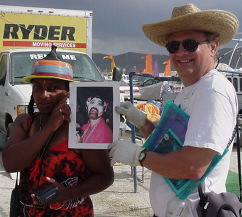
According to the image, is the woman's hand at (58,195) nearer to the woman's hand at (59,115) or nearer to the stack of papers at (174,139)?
the woman's hand at (59,115)

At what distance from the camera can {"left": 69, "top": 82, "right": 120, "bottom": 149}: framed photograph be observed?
6.23 feet

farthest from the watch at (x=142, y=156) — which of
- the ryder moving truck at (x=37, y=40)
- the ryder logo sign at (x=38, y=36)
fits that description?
the ryder logo sign at (x=38, y=36)

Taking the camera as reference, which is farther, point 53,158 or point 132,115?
point 132,115

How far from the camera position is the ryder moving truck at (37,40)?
6.92 meters

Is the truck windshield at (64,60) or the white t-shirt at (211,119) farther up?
the truck windshield at (64,60)

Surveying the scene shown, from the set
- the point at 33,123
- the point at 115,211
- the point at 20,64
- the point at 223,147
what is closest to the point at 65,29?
the point at 20,64

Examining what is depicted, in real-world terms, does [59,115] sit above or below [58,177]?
above

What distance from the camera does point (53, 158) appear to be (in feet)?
6.23

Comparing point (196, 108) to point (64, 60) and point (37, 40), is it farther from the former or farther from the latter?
point (37, 40)

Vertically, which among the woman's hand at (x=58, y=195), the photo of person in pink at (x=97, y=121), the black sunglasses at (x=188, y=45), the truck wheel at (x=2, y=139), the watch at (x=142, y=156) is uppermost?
the black sunglasses at (x=188, y=45)

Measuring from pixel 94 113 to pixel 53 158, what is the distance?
308mm

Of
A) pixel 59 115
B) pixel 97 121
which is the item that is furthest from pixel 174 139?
pixel 59 115

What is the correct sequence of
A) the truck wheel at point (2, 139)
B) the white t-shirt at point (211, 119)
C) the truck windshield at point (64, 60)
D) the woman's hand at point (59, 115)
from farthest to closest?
the truck wheel at point (2, 139), the truck windshield at point (64, 60), the woman's hand at point (59, 115), the white t-shirt at point (211, 119)

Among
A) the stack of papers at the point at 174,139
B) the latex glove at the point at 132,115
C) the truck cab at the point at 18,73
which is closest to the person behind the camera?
the stack of papers at the point at 174,139
